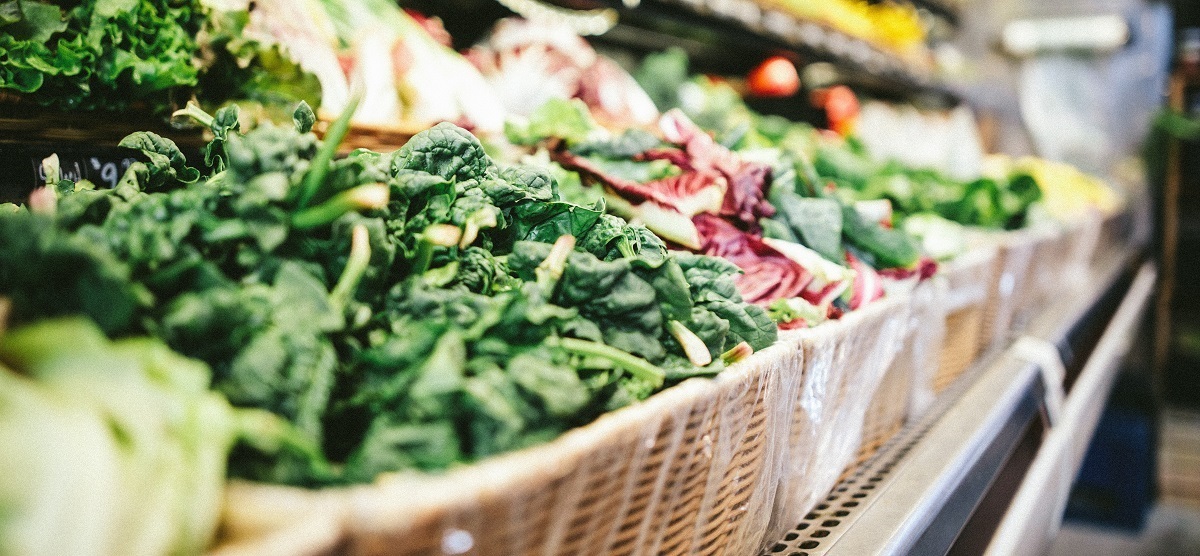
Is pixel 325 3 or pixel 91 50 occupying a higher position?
pixel 91 50

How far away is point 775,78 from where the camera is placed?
13.9ft

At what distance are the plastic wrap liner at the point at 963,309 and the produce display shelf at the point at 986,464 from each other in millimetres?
47

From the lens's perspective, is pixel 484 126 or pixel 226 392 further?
pixel 484 126

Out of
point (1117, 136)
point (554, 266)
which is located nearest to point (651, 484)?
point (554, 266)

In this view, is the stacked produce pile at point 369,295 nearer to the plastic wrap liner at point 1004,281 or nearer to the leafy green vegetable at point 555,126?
the leafy green vegetable at point 555,126

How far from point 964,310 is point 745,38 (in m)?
1.65

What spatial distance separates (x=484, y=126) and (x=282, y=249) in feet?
4.40

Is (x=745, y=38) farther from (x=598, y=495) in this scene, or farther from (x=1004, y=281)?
(x=598, y=495)

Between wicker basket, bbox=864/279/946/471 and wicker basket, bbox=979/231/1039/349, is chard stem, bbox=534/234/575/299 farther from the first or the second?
wicker basket, bbox=979/231/1039/349

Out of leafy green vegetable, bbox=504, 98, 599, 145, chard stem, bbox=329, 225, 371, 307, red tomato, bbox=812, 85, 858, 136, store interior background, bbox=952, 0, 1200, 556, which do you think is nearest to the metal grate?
chard stem, bbox=329, 225, 371, 307

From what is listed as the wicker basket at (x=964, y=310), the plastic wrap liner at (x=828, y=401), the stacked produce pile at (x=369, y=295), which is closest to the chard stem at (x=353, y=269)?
the stacked produce pile at (x=369, y=295)

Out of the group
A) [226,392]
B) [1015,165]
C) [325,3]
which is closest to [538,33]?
[325,3]

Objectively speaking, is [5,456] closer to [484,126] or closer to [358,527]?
[358,527]

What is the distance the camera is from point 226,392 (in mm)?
673
